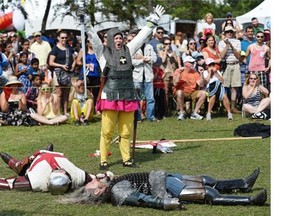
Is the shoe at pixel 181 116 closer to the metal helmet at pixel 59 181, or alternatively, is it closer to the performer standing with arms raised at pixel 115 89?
the performer standing with arms raised at pixel 115 89

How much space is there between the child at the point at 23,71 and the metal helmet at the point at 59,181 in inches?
308

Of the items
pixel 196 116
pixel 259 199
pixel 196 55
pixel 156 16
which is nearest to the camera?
pixel 259 199

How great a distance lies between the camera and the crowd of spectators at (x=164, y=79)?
1384 cm

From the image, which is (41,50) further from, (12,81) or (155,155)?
(155,155)

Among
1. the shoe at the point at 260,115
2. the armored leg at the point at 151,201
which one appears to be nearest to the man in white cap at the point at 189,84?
the shoe at the point at 260,115

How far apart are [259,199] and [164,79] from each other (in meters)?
8.76

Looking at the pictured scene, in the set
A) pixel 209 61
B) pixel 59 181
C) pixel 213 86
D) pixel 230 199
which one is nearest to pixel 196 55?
pixel 209 61

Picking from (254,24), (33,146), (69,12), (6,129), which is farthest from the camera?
(69,12)

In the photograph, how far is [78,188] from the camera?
7.02 metres

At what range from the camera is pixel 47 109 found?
45.1ft

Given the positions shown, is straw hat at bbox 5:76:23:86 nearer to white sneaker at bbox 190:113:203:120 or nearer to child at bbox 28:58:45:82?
child at bbox 28:58:45:82

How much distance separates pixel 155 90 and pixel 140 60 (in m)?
1.10
